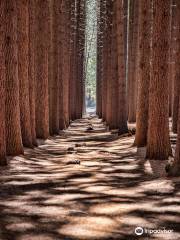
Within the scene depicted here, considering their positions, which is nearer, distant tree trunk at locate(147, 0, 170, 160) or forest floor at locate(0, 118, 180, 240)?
forest floor at locate(0, 118, 180, 240)

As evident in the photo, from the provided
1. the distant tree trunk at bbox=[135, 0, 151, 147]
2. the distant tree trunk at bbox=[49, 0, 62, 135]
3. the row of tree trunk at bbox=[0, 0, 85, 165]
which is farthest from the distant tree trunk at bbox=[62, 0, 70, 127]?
the distant tree trunk at bbox=[135, 0, 151, 147]

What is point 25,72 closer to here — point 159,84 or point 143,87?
point 143,87

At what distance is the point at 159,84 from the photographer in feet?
36.9

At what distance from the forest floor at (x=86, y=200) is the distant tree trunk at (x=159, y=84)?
0.58m

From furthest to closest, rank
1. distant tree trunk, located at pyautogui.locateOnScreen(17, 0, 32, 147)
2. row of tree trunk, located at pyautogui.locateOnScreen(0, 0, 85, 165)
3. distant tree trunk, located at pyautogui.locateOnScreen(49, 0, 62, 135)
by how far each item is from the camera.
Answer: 1. distant tree trunk, located at pyautogui.locateOnScreen(49, 0, 62, 135)
2. distant tree trunk, located at pyautogui.locateOnScreen(17, 0, 32, 147)
3. row of tree trunk, located at pyautogui.locateOnScreen(0, 0, 85, 165)

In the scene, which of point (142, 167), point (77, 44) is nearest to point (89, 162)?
point (142, 167)

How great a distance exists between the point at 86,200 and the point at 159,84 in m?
4.87

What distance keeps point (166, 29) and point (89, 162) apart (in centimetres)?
405

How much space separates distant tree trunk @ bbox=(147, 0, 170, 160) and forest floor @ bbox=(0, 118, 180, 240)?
Answer: 0.58 metres

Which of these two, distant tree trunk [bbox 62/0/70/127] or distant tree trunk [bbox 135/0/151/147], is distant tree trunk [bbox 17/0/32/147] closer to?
distant tree trunk [bbox 135/0/151/147]

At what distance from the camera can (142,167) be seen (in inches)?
424

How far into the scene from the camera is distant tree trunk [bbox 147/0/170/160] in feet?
36.3

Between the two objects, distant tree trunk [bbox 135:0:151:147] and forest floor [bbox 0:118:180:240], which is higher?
distant tree trunk [bbox 135:0:151:147]

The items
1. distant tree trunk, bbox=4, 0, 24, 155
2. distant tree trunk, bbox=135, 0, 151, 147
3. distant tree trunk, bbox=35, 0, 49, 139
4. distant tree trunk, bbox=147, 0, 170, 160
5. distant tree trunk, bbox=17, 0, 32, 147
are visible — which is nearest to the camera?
distant tree trunk, bbox=147, 0, 170, 160
